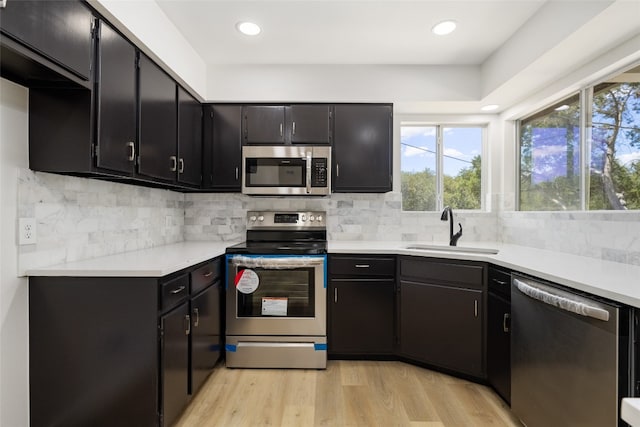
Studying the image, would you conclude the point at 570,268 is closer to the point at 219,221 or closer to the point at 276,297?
the point at 276,297

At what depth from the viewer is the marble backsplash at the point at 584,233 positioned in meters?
1.87

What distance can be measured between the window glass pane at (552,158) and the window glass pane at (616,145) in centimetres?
16

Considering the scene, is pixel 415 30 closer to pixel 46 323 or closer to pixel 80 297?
pixel 80 297

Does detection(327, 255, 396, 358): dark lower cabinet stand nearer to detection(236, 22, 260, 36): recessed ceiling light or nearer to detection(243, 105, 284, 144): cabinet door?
detection(243, 105, 284, 144): cabinet door

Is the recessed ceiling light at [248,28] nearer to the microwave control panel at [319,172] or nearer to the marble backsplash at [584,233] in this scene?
the microwave control panel at [319,172]

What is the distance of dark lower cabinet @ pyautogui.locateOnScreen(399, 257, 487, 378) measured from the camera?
7.63 feet

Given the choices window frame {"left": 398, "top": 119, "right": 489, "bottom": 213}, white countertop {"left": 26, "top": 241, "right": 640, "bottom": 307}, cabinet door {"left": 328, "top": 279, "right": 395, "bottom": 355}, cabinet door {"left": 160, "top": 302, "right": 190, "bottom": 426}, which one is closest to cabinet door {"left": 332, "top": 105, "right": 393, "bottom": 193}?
window frame {"left": 398, "top": 119, "right": 489, "bottom": 213}

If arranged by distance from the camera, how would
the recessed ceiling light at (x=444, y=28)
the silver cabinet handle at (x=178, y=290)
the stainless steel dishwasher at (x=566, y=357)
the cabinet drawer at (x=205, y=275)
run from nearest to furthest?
the stainless steel dishwasher at (x=566, y=357) < the silver cabinet handle at (x=178, y=290) < the cabinet drawer at (x=205, y=275) < the recessed ceiling light at (x=444, y=28)

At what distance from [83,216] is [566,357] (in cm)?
252

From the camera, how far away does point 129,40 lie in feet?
6.15

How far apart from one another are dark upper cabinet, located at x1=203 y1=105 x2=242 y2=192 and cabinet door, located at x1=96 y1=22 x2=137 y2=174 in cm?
112

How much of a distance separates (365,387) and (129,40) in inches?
101

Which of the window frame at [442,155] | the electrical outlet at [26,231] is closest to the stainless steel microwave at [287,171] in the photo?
the window frame at [442,155]

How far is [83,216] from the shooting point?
1910 mm
